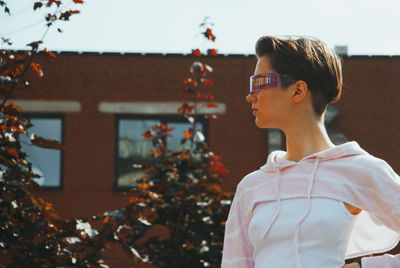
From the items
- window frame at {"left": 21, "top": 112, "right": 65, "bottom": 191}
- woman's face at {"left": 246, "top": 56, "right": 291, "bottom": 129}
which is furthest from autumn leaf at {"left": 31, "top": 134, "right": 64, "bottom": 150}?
window frame at {"left": 21, "top": 112, "right": 65, "bottom": 191}

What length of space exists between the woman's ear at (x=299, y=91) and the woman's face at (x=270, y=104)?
0.02 metres

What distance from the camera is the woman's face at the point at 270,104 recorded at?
85.4 inches

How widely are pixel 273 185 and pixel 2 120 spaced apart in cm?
250

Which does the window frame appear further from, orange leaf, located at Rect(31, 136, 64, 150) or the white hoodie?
the white hoodie

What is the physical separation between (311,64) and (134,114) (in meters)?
11.9

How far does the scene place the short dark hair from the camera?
83.5 inches

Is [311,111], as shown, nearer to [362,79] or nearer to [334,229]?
[334,229]

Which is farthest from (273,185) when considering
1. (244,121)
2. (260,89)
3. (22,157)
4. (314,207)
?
(244,121)

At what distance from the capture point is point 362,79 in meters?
14.0

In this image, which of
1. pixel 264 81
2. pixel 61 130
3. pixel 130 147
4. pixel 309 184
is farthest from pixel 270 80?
pixel 61 130

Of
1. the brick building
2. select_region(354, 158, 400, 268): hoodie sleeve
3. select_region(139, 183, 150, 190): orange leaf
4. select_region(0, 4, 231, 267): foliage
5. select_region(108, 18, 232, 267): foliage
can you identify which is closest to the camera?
select_region(354, 158, 400, 268): hoodie sleeve

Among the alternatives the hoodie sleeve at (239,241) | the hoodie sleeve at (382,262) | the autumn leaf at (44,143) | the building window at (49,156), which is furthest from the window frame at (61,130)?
the hoodie sleeve at (382,262)

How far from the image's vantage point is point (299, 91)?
7.05 ft

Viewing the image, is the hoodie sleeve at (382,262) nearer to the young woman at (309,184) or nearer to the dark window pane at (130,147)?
the young woman at (309,184)
